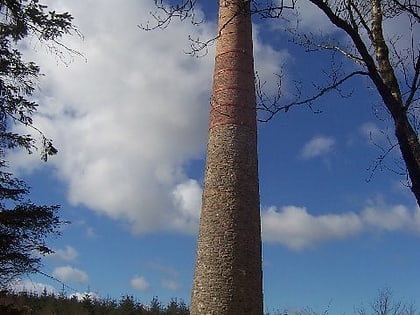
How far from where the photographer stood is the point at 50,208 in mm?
10227

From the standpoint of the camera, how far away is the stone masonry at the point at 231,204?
1319 centimetres

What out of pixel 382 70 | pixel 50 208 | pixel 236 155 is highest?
pixel 236 155

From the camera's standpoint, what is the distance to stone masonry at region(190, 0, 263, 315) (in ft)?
43.3

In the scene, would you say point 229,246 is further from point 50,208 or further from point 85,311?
point 85,311

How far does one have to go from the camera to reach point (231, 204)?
1363cm

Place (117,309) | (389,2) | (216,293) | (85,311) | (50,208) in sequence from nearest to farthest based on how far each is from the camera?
1. (389,2)
2. (50,208)
3. (216,293)
4. (85,311)
5. (117,309)

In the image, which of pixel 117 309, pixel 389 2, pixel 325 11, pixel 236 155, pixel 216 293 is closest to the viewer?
pixel 325 11

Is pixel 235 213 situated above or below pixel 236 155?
below

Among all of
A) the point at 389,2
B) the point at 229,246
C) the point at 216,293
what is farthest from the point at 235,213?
the point at 389,2

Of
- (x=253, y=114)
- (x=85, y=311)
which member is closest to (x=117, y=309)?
(x=85, y=311)

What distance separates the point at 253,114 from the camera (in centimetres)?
1471

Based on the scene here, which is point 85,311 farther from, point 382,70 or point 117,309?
point 382,70

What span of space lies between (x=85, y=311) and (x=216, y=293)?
630cm

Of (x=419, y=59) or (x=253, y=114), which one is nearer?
(x=419, y=59)
